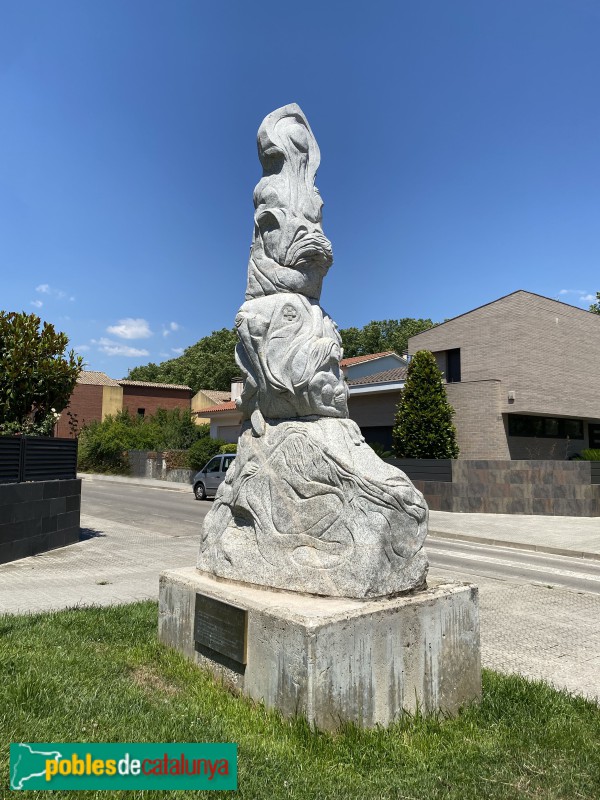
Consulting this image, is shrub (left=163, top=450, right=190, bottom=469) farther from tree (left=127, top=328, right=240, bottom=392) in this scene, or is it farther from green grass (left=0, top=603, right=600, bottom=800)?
green grass (left=0, top=603, right=600, bottom=800)

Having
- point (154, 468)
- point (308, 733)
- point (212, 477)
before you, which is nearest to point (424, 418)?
point (212, 477)

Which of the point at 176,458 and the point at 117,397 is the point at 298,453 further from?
the point at 117,397

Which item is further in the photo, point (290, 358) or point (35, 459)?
point (35, 459)

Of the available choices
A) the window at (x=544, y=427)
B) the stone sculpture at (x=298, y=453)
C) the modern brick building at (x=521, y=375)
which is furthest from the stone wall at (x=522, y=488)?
the stone sculpture at (x=298, y=453)

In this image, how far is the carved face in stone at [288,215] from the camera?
198 inches

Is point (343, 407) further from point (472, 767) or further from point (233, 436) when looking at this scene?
point (233, 436)

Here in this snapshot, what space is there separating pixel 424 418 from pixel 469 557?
851 centimetres

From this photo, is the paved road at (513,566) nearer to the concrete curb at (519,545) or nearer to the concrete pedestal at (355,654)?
the concrete curb at (519,545)

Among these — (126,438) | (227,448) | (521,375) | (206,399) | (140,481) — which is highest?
(206,399)

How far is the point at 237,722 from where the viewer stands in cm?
362

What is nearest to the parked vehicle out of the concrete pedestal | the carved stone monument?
the carved stone monument

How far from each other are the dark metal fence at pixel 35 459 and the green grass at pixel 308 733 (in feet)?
19.1

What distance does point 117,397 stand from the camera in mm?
47188

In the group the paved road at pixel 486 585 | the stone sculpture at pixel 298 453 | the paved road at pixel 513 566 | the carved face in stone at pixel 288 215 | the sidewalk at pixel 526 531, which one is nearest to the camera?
the stone sculpture at pixel 298 453
